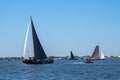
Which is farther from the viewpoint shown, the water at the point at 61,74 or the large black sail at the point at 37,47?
the large black sail at the point at 37,47

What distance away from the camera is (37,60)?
5271 inches

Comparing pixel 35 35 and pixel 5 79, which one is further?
pixel 35 35

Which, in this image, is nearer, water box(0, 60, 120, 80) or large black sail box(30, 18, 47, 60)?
water box(0, 60, 120, 80)

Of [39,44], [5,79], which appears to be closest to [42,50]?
[39,44]

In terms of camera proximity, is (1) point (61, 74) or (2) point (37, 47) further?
(2) point (37, 47)

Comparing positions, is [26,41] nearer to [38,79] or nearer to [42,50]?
[42,50]

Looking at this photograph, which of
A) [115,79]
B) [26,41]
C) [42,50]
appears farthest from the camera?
[42,50]

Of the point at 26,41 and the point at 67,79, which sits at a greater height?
the point at 26,41

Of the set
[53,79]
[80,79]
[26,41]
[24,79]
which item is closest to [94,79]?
[80,79]

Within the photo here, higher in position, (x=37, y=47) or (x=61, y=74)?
(x=37, y=47)

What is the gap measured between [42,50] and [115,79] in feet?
238

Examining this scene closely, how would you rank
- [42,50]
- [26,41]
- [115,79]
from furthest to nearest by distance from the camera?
[42,50] < [26,41] < [115,79]

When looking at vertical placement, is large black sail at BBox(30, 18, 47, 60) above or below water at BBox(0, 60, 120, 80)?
above

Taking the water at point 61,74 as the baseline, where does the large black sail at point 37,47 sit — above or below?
above
